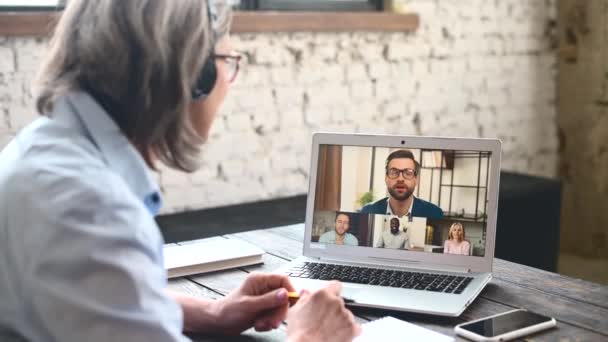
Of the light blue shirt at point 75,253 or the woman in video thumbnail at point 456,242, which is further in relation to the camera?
the woman in video thumbnail at point 456,242

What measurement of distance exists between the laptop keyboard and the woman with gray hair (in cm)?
25

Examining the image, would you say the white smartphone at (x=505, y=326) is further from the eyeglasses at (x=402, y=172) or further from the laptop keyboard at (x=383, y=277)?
the eyeglasses at (x=402, y=172)

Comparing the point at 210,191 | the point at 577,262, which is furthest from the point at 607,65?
the point at 210,191

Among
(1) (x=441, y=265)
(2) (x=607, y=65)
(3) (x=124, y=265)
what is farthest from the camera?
(2) (x=607, y=65)

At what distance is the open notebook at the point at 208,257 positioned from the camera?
1.65 metres

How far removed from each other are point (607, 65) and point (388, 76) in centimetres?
117

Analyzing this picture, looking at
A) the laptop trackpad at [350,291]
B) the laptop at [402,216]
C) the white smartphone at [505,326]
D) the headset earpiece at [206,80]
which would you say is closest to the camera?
the headset earpiece at [206,80]

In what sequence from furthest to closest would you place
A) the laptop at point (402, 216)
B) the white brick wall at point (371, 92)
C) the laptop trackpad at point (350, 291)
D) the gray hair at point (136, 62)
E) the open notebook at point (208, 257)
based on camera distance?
1. the white brick wall at point (371, 92)
2. the open notebook at point (208, 257)
3. the laptop at point (402, 216)
4. the laptop trackpad at point (350, 291)
5. the gray hair at point (136, 62)

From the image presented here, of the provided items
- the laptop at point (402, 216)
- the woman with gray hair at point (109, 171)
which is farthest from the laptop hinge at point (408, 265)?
the woman with gray hair at point (109, 171)

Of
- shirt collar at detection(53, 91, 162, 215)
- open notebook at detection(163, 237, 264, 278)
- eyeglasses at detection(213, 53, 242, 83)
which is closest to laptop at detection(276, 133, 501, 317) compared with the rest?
Answer: open notebook at detection(163, 237, 264, 278)

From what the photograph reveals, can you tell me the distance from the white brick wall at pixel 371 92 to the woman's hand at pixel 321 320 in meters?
1.68

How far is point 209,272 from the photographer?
5.49ft

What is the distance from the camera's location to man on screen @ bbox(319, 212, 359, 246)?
1.63 meters

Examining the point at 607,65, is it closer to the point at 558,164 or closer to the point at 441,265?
the point at 558,164
